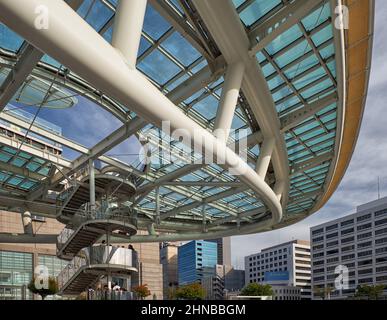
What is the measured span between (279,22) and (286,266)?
556 feet

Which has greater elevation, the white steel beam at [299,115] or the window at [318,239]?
the white steel beam at [299,115]

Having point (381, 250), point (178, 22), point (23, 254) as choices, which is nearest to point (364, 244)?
point (381, 250)

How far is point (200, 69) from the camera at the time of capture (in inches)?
703

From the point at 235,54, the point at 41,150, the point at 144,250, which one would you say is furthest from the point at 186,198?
the point at 144,250

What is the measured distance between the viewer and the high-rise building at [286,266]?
162212mm

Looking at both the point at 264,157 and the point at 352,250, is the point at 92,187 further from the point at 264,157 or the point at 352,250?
the point at 352,250

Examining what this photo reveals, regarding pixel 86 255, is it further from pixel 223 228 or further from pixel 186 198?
pixel 223 228

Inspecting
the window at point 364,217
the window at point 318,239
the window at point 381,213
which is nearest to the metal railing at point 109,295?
the window at point 381,213

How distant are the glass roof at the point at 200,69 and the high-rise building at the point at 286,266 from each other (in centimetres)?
14019

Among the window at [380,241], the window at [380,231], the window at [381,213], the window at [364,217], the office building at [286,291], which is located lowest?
the office building at [286,291]

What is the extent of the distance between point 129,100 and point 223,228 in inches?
1457

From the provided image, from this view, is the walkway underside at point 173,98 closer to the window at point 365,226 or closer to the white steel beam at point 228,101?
the white steel beam at point 228,101

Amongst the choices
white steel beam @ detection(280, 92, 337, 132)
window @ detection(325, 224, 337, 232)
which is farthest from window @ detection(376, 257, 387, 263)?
white steel beam @ detection(280, 92, 337, 132)

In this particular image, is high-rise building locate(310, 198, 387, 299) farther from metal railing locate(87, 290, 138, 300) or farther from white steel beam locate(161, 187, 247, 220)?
metal railing locate(87, 290, 138, 300)
